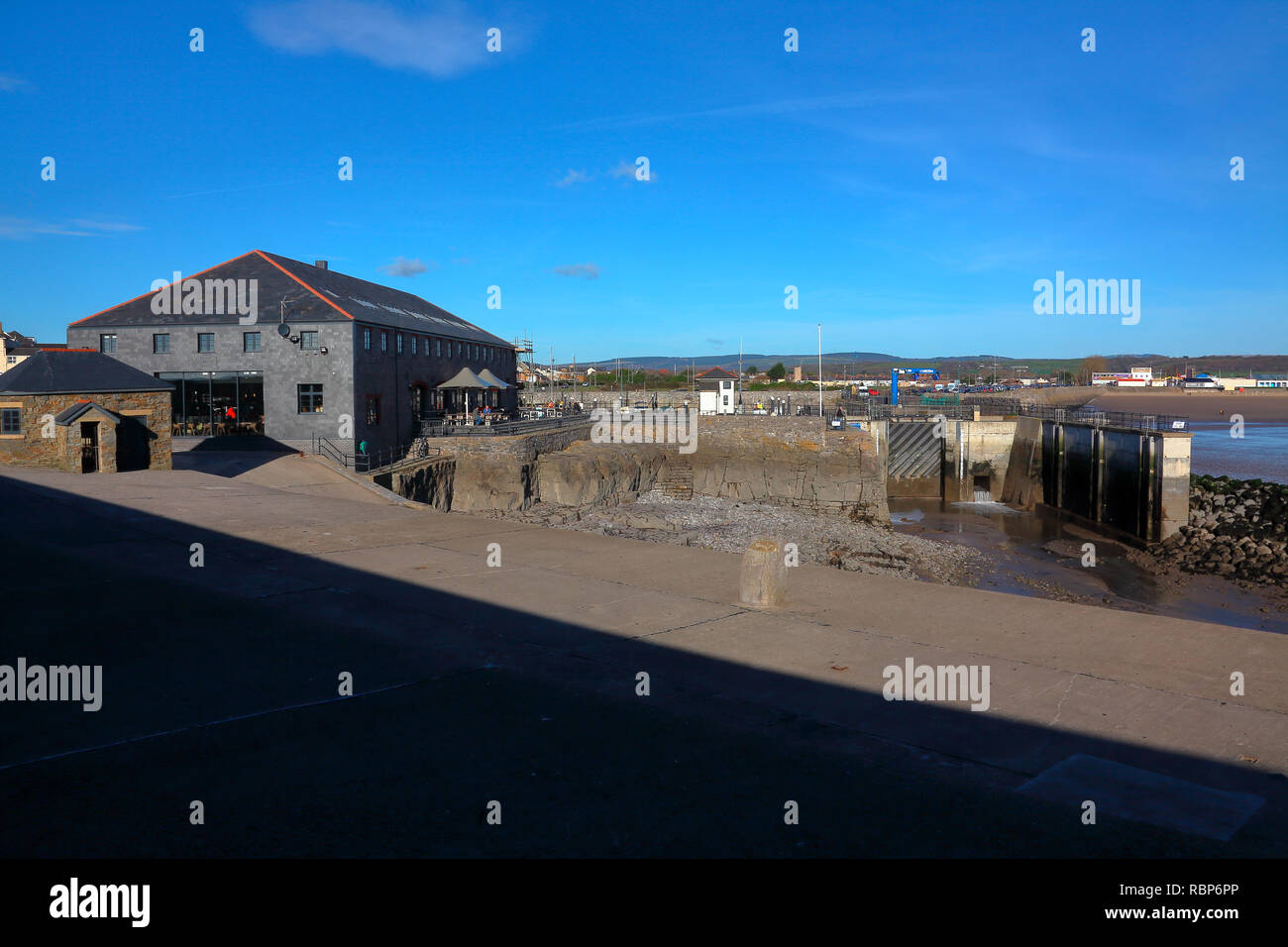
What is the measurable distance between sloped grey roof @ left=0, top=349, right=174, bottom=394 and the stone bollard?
1896 centimetres

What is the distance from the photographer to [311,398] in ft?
107

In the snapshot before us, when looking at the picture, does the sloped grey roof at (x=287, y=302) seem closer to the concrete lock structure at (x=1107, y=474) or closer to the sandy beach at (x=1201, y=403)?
the concrete lock structure at (x=1107, y=474)

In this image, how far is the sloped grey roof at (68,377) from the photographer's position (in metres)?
22.5

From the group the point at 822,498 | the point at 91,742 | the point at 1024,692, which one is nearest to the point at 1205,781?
the point at 1024,692

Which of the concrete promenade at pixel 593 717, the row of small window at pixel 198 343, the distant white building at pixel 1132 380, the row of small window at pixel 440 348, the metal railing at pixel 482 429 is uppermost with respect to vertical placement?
the distant white building at pixel 1132 380

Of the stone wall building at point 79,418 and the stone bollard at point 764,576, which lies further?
the stone wall building at point 79,418

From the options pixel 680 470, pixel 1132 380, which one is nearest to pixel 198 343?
pixel 680 470

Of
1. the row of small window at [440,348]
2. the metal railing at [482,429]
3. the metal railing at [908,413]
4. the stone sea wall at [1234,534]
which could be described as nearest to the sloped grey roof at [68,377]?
the row of small window at [440,348]

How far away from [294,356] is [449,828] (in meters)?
30.5

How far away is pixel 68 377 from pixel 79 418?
7.27 feet

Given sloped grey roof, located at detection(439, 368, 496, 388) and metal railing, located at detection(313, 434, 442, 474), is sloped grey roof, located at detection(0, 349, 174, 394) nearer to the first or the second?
metal railing, located at detection(313, 434, 442, 474)

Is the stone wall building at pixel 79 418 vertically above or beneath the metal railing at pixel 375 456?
above

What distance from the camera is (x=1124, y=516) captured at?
33.8 m

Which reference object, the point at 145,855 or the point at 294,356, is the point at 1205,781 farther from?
the point at 294,356
